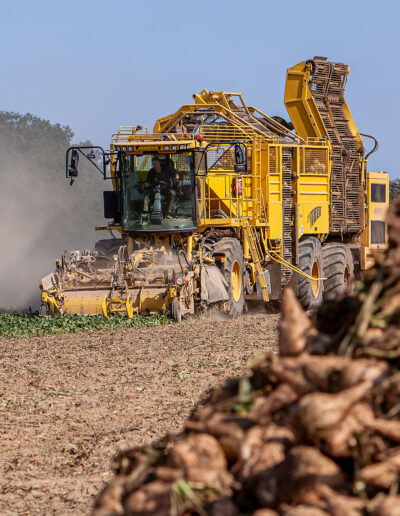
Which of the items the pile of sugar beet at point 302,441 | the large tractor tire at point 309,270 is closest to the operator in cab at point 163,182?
the large tractor tire at point 309,270

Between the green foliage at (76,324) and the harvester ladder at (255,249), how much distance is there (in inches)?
107

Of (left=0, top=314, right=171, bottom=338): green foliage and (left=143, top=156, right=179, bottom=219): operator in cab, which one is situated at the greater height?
(left=143, top=156, right=179, bottom=219): operator in cab

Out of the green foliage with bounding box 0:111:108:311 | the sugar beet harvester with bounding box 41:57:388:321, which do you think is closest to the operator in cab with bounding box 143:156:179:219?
the sugar beet harvester with bounding box 41:57:388:321

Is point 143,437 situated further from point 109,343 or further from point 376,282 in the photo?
point 109,343

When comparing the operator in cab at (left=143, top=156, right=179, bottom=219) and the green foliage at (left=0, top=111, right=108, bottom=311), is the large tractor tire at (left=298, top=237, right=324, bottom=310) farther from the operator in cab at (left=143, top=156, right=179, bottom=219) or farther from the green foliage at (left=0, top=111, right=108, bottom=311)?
the green foliage at (left=0, top=111, right=108, bottom=311)

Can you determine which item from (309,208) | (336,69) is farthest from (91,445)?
(336,69)

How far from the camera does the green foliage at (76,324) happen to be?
600 inches

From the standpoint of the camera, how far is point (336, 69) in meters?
20.4

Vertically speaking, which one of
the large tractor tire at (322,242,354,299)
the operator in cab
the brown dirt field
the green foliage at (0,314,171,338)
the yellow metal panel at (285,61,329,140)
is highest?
the yellow metal panel at (285,61,329,140)

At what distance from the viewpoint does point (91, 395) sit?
30.6ft

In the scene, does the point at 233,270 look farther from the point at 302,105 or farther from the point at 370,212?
the point at 370,212

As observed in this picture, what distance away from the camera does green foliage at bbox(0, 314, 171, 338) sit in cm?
1525

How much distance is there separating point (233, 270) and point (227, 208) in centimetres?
125

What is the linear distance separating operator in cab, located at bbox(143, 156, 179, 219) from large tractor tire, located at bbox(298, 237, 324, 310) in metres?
3.45
